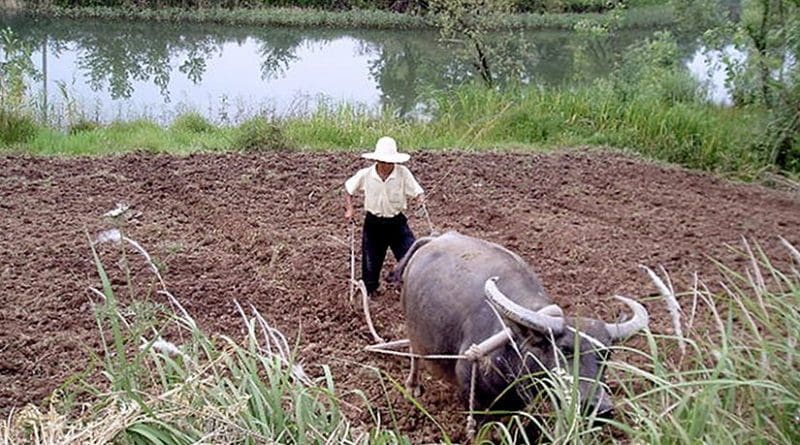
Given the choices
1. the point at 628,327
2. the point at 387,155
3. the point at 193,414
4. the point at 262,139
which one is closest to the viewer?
the point at 193,414

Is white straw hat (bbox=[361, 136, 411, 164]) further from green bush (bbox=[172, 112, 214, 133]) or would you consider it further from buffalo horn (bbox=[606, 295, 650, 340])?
green bush (bbox=[172, 112, 214, 133])

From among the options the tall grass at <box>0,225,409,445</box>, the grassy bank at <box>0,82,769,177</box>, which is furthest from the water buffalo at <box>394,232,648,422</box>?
the grassy bank at <box>0,82,769,177</box>

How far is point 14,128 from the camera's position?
10.4 m

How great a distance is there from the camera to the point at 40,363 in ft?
16.3

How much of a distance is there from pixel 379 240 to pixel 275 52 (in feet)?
55.7

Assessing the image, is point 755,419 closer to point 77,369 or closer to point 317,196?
point 77,369


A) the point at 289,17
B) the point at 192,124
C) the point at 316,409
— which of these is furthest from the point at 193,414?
the point at 289,17

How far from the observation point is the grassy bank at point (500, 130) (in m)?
10.4

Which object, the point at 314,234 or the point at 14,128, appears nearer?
the point at 314,234

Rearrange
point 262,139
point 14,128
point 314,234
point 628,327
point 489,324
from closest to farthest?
point 628,327 → point 489,324 → point 314,234 → point 262,139 → point 14,128

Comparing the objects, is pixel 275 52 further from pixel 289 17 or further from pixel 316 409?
pixel 316 409

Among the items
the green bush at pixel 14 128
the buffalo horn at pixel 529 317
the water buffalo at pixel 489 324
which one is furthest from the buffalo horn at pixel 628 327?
the green bush at pixel 14 128

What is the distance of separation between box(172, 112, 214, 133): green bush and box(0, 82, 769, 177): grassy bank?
0.01 m

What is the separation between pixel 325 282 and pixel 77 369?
190 centimetres
